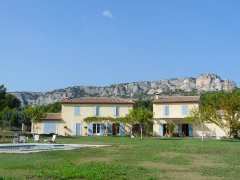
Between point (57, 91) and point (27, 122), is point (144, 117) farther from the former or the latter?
point (57, 91)

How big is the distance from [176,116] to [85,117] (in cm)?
1182

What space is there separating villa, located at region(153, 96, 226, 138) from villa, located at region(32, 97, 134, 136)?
374 centimetres

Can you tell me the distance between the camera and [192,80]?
625 ft

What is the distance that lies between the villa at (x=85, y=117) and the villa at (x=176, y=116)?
3738 millimetres

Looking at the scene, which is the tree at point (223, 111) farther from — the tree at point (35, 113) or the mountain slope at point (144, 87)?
the mountain slope at point (144, 87)

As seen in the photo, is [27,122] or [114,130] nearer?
[114,130]

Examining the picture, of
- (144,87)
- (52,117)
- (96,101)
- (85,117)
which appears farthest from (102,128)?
(144,87)

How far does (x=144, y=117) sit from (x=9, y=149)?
31913mm

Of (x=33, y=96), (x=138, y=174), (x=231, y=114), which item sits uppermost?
(x=33, y=96)

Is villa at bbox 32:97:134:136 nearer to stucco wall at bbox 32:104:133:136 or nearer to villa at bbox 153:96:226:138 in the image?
stucco wall at bbox 32:104:133:136

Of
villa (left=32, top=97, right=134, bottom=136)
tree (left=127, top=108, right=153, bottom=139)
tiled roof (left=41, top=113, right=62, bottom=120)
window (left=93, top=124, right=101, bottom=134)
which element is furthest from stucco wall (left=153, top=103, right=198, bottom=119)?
tiled roof (left=41, top=113, right=62, bottom=120)

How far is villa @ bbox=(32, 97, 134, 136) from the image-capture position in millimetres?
61094

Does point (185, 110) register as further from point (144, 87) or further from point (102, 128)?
point (144, 87)

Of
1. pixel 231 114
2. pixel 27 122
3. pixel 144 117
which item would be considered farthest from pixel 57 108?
pixel 231 114
